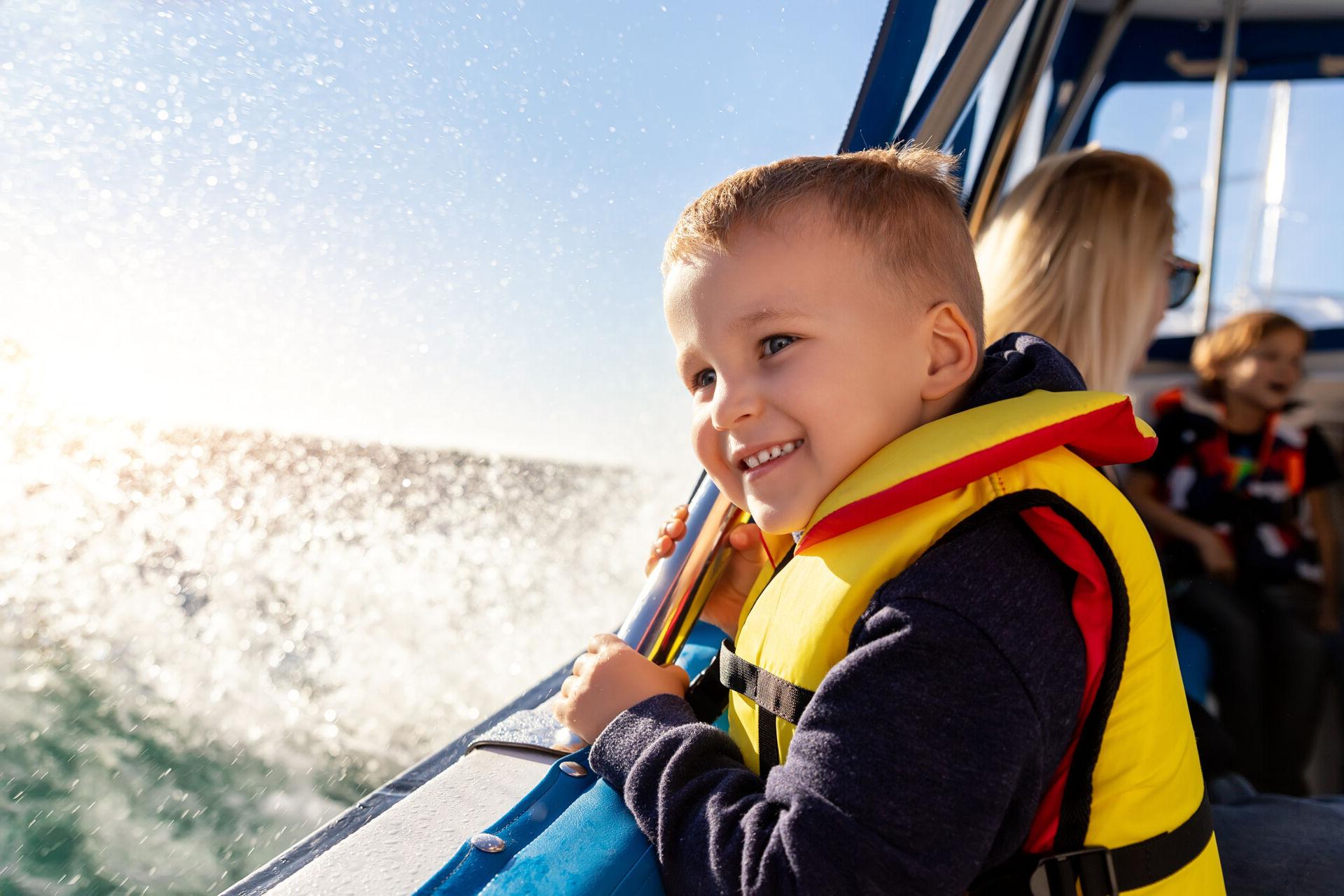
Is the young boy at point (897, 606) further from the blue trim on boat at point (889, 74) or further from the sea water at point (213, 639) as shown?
the blue trim on boat at point (889, 74)

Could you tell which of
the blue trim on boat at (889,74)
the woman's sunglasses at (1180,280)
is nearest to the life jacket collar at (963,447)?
the blue trim on boat at (889,74)

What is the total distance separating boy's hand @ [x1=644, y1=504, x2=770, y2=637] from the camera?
123cm

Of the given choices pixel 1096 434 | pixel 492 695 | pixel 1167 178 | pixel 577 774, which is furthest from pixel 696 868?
pixel 1167 178

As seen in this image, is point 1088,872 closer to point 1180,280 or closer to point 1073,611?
point 1073,611

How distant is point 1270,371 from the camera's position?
2586mm

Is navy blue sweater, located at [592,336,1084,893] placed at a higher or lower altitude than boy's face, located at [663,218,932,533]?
lower

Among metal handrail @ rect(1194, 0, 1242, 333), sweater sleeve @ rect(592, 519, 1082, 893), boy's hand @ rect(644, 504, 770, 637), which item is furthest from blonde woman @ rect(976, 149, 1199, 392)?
metal handrail @ rect(1194, 0, 1242, 333)

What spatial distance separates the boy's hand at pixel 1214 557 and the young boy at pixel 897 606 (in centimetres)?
168

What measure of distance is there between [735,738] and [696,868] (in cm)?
18

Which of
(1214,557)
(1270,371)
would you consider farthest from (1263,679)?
(1270,371)

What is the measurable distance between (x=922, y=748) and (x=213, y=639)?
38.3 inches

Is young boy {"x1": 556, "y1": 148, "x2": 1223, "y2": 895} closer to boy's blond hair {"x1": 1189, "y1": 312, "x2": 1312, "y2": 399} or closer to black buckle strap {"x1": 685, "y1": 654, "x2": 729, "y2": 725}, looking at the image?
black buckle strap {"x1": 685, "y1": 654, "x2": 729, "y2": 725}

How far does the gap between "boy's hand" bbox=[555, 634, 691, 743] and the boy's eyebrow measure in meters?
0.34

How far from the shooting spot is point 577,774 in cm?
88
